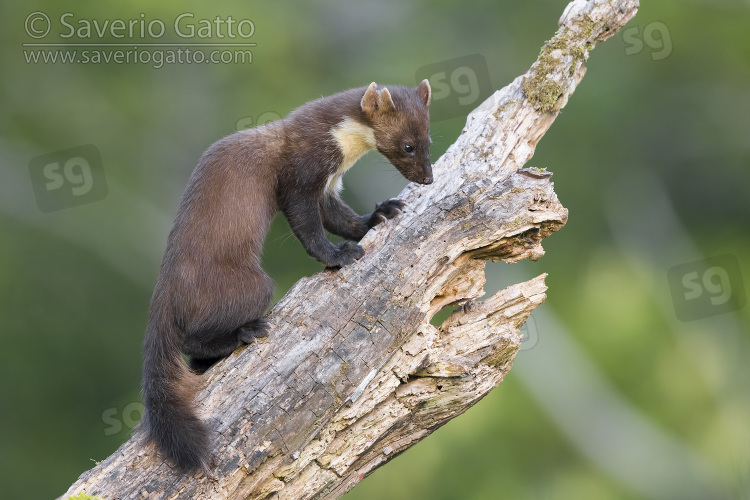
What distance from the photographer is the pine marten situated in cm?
618

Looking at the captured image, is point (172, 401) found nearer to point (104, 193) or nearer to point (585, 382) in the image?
point (104, 193)

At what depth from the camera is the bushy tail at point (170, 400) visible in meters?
5.67

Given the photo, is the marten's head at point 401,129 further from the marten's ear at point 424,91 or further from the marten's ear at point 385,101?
the marten's ear at point 424,91

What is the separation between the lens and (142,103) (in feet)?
54.6

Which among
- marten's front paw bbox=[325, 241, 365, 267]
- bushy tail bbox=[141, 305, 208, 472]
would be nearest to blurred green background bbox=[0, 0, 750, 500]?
marten's front paw bbox=[325, 241, 365, 267]

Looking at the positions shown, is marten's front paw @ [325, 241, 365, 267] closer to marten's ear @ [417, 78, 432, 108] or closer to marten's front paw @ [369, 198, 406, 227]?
marten's front paw @ [369, 198, 406, 227]

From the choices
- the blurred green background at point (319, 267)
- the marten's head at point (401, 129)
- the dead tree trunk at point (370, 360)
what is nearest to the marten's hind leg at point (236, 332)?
the dead tree trunk at point (370, 360)

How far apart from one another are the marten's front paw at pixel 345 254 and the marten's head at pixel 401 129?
35.2 inches

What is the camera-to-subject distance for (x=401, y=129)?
7391 mm

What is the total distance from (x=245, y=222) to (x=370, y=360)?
152cm

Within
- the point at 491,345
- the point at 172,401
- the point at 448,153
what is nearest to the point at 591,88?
the point at 448,153

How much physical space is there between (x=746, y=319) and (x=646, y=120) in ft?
15.8

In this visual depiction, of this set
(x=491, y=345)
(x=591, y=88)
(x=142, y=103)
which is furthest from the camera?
(x=591, y=88)

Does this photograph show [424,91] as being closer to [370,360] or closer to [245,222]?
[245,222]
